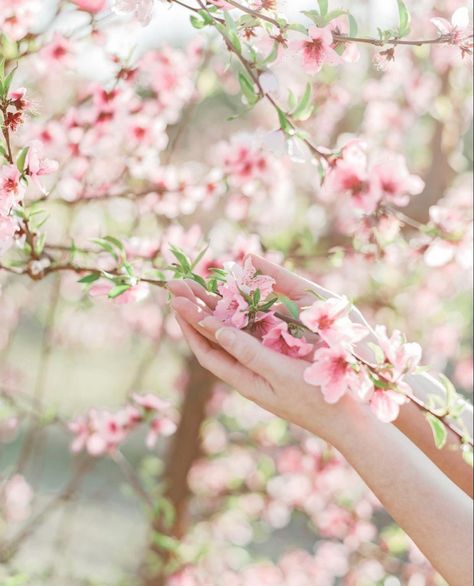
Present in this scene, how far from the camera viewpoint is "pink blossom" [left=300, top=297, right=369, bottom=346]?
998 millimetres

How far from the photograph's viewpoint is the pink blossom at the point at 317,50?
119cm

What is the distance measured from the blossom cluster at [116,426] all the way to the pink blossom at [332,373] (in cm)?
90

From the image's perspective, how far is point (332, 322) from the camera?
1.01 metres

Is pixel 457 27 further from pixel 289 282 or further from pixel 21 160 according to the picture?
pixel 21 160

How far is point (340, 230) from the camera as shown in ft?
8.52

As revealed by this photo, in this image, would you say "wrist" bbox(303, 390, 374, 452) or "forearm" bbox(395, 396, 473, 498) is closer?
"wrist" bbox(303, 390, 374, 452)

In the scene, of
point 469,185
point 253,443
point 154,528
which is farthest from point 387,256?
point 253,443

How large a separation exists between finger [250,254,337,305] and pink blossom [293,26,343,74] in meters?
0.31

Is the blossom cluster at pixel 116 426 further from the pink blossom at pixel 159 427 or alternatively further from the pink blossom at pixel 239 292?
the pink blossom at pixel 239 292

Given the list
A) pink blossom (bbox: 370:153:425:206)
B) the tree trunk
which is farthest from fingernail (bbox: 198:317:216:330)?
the tree trunk

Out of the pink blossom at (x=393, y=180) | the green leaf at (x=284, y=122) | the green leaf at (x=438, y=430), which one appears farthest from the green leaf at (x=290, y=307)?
the pink blossom at (x=393, y=180)

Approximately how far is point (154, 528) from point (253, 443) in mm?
792

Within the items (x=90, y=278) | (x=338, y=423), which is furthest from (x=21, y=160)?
(x=338, y=423)

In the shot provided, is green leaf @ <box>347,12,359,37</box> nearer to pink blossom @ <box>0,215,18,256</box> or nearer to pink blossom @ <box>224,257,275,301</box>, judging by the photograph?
pink blossom @ <box>224,257,275,301</box>
